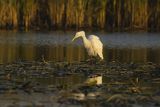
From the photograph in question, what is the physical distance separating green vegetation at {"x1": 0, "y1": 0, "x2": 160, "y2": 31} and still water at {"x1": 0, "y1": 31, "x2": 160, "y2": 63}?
112cm

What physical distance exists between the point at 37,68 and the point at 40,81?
7.65 ft

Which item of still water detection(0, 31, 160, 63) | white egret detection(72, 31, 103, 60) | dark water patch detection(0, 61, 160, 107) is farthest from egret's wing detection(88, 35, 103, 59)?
still water detection(0, 31, 160, 63)

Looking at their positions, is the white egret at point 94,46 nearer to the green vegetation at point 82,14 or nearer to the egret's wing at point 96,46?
the egret's wing at point 96,46

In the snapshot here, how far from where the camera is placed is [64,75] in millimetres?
13953

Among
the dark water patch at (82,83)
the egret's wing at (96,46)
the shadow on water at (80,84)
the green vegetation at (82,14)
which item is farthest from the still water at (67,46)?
the dark water patch at (82,83)

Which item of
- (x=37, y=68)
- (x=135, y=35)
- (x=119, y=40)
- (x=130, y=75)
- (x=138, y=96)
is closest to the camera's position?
(x=138, y=96)

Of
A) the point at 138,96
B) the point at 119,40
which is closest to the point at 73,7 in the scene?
the point at 119,40

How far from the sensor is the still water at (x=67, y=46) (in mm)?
20438

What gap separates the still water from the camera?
2044 cm

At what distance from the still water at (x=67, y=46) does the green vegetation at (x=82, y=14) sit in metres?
1.12

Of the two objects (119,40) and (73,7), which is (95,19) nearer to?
(73,7)

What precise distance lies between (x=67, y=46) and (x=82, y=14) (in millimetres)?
9521

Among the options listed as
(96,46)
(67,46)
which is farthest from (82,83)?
(67,46)

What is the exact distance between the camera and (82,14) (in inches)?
1378
